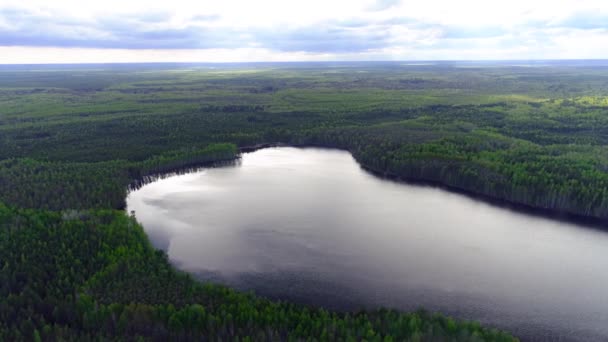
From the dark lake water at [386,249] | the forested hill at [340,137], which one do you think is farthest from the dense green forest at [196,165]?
the dark lake water at [386,249]

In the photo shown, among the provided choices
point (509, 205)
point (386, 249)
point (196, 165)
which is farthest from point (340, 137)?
point (386, 249)

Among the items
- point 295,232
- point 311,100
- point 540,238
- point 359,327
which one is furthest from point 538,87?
point 359,327

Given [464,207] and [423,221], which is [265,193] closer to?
[423,221]

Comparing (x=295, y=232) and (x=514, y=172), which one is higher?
(x=514, y=172)

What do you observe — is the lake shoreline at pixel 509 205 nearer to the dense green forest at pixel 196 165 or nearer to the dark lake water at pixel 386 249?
the dense green forest at pixel 196 165

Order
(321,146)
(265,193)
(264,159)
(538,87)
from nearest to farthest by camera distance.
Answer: (265,193) < (264,159) < (321,146) < (538,87)

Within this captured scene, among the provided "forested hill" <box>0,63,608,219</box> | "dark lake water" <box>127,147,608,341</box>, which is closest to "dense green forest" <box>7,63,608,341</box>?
"forested hill" <box>0,63,608,219</box>

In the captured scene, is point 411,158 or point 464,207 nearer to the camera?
point 464,207
